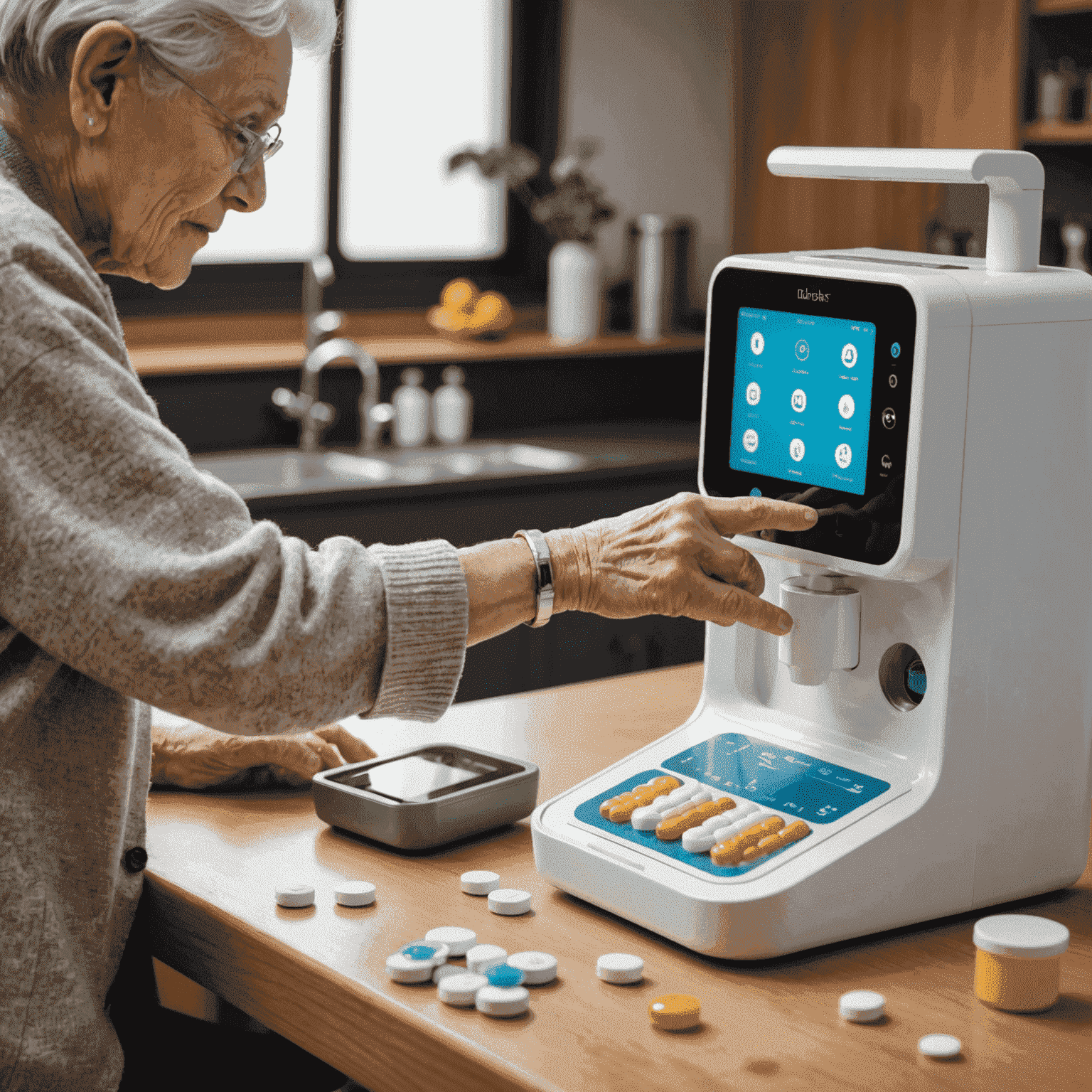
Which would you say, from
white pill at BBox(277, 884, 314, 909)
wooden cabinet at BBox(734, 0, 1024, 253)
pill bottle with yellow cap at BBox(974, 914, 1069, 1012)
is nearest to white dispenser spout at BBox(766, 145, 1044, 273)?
pill bottle with yellow cap at BBox(974, 914, 1069, 1012)

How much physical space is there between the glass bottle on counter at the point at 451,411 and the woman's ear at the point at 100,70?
2632 mm

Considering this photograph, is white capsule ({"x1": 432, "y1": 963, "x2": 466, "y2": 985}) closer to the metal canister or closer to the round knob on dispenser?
the round knob on dispenser

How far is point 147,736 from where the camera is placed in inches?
48.1

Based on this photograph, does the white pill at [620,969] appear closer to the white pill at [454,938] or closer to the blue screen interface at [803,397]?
the white pill at [454,938]

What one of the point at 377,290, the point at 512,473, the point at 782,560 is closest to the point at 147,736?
the point at 782,560

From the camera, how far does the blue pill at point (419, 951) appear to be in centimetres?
102

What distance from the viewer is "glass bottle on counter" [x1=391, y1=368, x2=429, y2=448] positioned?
12.0ft

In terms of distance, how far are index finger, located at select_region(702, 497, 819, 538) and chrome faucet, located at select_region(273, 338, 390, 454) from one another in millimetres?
2466

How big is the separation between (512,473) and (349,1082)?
1.99 meters

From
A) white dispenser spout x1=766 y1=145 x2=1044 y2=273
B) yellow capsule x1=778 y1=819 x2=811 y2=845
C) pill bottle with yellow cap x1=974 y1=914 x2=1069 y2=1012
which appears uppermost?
white dispenser spout x1=766 y1=145 x2=1044 y2=273

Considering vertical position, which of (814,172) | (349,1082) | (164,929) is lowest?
(349,1082)

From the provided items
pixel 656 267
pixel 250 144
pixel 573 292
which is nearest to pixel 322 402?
pixel 573 292

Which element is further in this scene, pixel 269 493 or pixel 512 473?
pixel 512 473

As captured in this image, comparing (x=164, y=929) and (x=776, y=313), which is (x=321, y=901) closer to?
(x=164, y=929)
